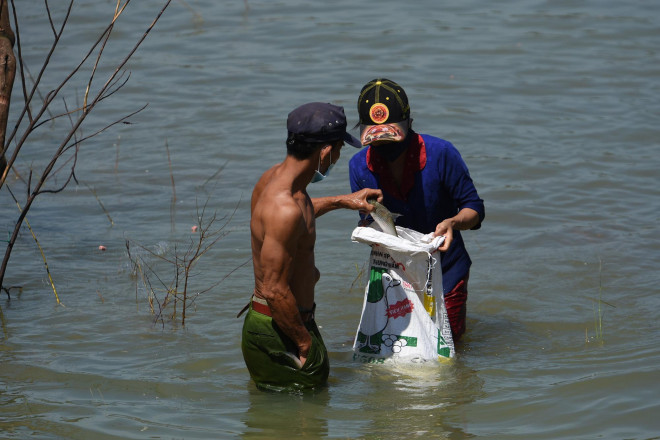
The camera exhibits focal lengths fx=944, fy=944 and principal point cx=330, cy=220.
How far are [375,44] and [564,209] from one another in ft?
19.8

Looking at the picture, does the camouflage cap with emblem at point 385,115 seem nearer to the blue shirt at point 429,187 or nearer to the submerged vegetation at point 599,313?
the blue shirt at point 429,187

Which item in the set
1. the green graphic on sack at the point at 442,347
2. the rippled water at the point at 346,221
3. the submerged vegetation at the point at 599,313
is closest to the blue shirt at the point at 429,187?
the green graphic on sack at the point at 442,347

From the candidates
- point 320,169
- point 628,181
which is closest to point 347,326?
A: point 320,169

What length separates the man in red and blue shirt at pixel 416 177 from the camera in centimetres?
497

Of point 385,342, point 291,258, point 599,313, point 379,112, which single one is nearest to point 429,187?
point 379,112

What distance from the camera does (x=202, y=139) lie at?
11.0 m

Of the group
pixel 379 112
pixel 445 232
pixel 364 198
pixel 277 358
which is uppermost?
pixel 379 112

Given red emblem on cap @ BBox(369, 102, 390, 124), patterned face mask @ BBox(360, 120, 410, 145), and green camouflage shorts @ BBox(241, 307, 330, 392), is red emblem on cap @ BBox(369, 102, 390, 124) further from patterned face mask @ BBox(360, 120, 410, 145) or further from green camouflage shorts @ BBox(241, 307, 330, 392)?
green camouflage shorts @ BBox(241, 307, 330, 392)

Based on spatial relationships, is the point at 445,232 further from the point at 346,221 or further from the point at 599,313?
the point at 346,221

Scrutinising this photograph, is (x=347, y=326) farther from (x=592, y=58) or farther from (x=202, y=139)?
(x=592, y=58)

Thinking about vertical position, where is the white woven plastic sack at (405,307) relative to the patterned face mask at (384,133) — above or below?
below

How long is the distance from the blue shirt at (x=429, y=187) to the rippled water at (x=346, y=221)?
2.48 ft

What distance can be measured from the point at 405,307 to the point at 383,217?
1.80 feet

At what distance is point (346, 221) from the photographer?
8.80 m
